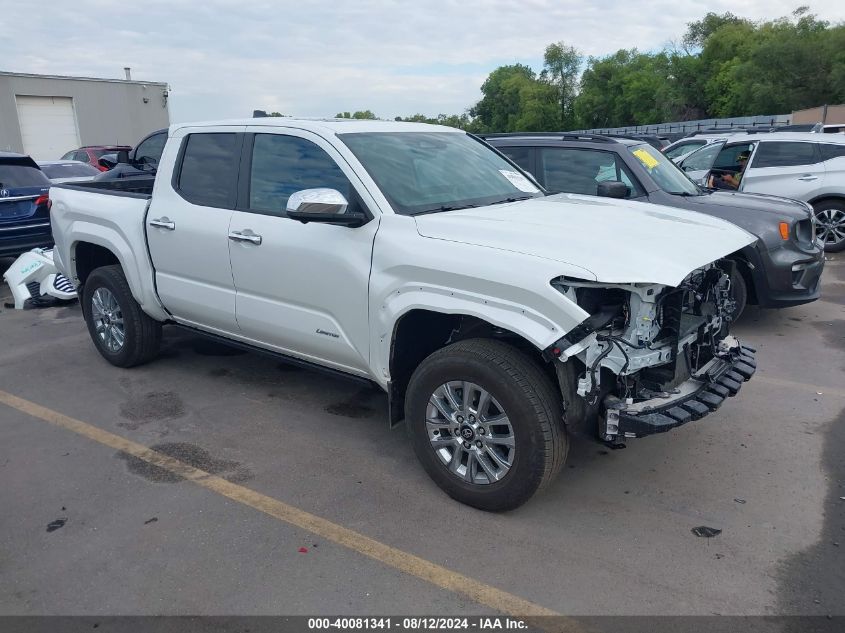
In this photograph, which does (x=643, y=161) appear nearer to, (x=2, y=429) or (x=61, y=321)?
(x=2, y=429)

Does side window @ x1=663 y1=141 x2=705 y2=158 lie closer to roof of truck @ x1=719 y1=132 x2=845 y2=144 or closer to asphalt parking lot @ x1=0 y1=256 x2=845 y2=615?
roof of truck @ x1=719 y1=132 x2=845 y2=144

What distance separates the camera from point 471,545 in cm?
326

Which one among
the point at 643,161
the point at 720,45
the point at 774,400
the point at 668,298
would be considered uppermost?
the point at 720,45

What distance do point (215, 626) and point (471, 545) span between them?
119 centimetres

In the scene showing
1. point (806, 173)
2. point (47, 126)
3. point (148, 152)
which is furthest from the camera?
point (47, 126)

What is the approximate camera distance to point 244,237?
432cm

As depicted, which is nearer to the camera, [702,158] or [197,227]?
[197,227]

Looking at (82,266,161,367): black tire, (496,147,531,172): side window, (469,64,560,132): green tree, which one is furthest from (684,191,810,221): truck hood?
(469,64,560,132): green tree

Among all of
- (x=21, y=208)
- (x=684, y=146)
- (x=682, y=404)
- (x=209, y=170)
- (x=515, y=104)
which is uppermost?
(x=515, y=104)

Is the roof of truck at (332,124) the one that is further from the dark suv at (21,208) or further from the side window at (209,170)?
the dark suv at (21,208)

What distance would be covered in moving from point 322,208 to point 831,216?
928cm

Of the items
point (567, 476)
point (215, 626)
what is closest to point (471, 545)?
point (567, 476)

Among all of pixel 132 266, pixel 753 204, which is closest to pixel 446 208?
pixel 132 266

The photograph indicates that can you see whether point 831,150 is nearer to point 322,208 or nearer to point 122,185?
point 322,208
